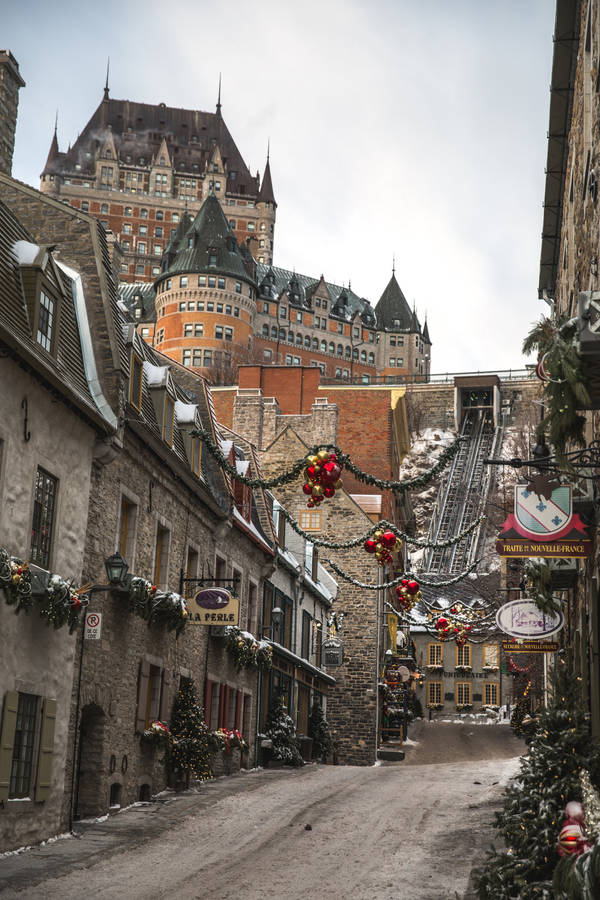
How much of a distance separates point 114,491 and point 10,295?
13.8ft

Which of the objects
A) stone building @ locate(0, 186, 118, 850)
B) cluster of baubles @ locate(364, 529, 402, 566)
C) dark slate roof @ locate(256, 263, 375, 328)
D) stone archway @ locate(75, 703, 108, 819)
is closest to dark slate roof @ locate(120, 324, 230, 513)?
stone building @ locate(0, 186, 118, 850)

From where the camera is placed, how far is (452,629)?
33.1 meters

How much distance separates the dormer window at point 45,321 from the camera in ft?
48.5

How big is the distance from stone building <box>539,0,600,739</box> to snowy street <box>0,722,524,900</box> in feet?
8.50

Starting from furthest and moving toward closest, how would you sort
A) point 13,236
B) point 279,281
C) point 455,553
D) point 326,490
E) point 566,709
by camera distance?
point 279,281 → point 455,553 → point 326,490 → point 13,236 → point 566,709

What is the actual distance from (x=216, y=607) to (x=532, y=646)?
606 cm

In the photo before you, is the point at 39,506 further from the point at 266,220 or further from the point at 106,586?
the point at 266,220

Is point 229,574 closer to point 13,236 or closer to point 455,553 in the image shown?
point 13,236

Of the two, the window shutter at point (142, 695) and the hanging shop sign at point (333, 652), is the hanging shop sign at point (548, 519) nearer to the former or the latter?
the window shutter at point (142, 695)

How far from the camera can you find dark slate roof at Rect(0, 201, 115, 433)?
43.9ft

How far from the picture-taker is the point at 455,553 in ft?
273

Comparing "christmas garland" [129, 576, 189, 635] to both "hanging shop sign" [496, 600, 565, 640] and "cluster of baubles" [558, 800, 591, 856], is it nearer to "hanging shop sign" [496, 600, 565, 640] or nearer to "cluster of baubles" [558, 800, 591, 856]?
"hanging shop sign" [496, 600, 565, 640]

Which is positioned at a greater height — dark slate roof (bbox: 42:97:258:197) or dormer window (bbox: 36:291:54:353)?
dark slate roof (bbox: 42:97:258:197)

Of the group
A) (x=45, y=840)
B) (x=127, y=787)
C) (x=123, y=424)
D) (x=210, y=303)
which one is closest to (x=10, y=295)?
(x=123, y=424)
